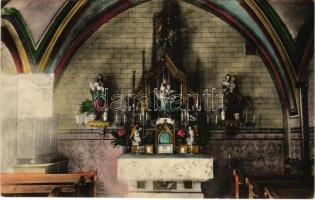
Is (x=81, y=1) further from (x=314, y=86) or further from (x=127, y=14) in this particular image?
(x=314, y=86)

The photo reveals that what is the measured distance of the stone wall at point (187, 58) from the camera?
8781 millimetres

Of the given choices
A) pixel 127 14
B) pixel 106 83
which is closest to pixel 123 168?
pixel 106 83

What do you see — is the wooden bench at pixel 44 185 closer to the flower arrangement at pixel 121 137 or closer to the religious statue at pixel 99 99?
the flower arrangement at pixel 121 137

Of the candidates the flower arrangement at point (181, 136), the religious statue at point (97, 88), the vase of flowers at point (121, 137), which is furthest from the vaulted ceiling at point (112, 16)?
the flower arrangement at point (181, 136)

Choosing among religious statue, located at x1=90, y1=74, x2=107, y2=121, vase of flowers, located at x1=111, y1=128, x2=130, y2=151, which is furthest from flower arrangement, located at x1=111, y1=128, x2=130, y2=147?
religious statue, located at x1=90, y1=74, x2=107, y2=121

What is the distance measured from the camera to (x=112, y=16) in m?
8.97

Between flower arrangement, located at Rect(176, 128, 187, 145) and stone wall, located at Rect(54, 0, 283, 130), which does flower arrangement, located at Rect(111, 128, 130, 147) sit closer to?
stone wall, located at Rect(54, 0, 283, 130)

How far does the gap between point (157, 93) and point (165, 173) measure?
1809mm

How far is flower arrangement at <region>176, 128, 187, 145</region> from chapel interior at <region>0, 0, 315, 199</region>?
0.02 meters

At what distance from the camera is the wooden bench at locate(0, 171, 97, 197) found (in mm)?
6025

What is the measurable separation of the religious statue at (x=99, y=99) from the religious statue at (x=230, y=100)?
2.41 meters

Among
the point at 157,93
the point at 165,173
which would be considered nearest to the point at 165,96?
the point at 157,93

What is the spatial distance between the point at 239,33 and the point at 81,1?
132 inches

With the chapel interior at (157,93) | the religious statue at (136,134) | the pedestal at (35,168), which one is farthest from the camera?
the religious statue at (136,134)
